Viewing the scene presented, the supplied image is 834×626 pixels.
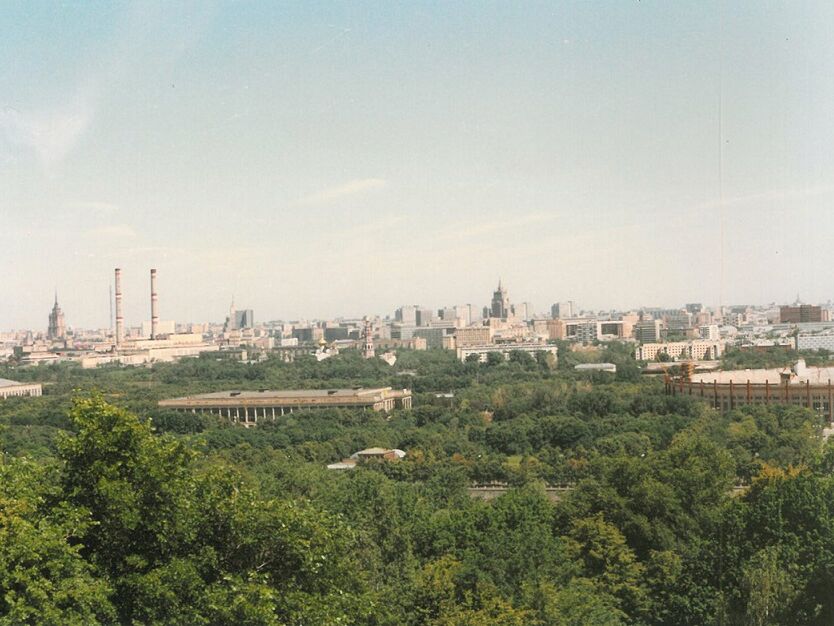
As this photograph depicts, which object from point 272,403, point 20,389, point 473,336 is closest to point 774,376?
point 272,403

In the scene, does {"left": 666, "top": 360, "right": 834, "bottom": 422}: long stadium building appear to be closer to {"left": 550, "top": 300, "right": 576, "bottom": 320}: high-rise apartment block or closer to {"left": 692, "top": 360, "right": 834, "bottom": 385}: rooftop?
{"left": 692, "top": 360, "right": 834, "bottom": 385}: rooftop

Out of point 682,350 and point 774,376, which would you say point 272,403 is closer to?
point 774,376

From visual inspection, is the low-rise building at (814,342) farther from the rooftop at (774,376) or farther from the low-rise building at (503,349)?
the rooftop at (774,376)

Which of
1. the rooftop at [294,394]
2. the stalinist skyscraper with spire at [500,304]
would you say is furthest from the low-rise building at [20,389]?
the stalinist skyscraper with spire at [500,304]

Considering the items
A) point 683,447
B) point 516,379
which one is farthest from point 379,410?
point 683,447

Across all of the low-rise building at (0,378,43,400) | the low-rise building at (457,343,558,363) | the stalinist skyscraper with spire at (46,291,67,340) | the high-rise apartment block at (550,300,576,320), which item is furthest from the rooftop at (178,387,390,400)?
the high-rise apartment block at (550,300,576,320)
